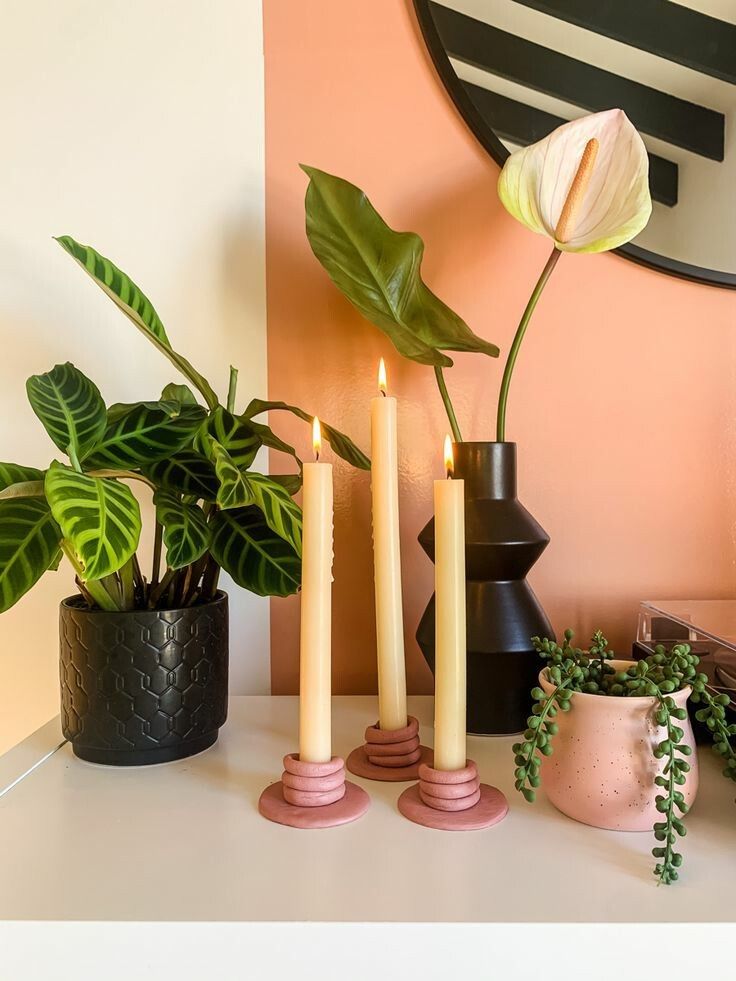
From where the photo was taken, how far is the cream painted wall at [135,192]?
87 centimetres

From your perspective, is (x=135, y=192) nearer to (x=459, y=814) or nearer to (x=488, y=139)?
(x=488, y=139)

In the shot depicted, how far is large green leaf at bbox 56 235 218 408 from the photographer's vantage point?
67cm

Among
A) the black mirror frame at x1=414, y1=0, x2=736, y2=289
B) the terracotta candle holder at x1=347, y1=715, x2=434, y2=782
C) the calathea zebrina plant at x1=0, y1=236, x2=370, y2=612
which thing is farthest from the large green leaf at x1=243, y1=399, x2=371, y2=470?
the black mirror frame at x1=414, y1=0, x2=736, y2=289

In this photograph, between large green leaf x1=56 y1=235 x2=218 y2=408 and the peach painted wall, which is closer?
large green leaf x1=56 y1=235 x2=218 y2=408

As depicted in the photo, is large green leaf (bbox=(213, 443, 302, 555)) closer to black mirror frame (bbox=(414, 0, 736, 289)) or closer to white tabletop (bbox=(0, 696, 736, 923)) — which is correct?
white tabletop (bbox=(0, 696, 736, 923))

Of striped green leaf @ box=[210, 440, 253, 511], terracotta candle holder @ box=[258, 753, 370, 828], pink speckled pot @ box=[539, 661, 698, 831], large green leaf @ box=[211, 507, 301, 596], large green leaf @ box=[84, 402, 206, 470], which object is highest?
large green leaf @ box=[84, 402, 206, 470]

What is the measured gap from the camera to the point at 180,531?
57 cm

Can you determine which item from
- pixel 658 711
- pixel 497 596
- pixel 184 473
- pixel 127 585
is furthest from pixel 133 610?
pixel 658 711

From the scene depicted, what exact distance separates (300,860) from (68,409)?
378 millimetres

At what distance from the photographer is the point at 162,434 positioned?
24.1 inches

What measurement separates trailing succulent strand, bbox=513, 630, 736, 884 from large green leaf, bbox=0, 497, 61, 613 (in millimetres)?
383

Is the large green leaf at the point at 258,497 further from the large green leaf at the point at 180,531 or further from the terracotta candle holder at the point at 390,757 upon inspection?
the terracotta candle holder at the point at 390,757

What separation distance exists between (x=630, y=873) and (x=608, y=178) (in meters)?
0.62

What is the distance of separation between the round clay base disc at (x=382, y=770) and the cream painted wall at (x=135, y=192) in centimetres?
28
